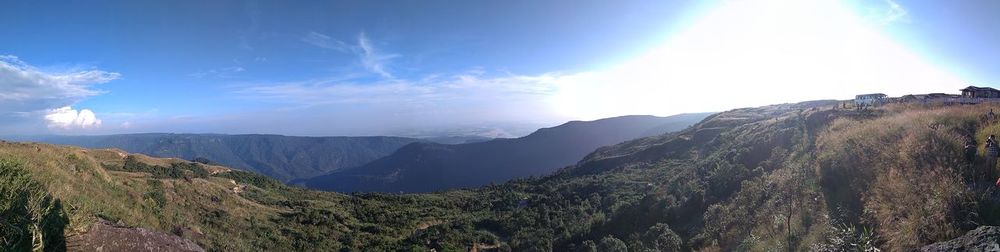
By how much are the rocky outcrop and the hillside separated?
13 cm

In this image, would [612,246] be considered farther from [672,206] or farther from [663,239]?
[672,206]

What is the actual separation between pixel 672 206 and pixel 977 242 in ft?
67.7

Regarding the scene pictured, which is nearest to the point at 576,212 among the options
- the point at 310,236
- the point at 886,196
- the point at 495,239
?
the point at 495,239

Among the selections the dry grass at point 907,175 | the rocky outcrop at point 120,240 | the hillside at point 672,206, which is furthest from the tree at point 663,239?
the rocky outcrop at point 120,240

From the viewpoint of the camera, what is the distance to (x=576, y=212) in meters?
44.1

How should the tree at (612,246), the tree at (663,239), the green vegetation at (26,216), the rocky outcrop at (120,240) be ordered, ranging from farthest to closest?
the tree at (612,246) < the tree at (663,239) < the rocky outcrop at (120,240) < the green vegetation at (26,216)

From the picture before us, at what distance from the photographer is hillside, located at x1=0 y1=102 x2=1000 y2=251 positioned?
820 centimetres

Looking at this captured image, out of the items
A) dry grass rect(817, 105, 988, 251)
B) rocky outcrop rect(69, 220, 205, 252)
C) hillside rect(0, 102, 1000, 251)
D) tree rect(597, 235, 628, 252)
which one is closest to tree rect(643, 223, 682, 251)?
hillside rect(0, 102, 1000, 251)

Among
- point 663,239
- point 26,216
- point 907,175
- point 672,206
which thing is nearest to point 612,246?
point 663,239

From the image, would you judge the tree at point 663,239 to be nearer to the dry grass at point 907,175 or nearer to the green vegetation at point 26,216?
the dry grass at point 907,175

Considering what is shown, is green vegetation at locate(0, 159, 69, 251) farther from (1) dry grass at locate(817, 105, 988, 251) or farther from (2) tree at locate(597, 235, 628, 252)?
(2) tree at locate(597, 235, 628, 252)

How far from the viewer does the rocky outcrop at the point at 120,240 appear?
6.98 metres

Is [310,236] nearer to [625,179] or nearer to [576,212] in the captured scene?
[576,212]

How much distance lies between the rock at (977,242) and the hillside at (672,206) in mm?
981
